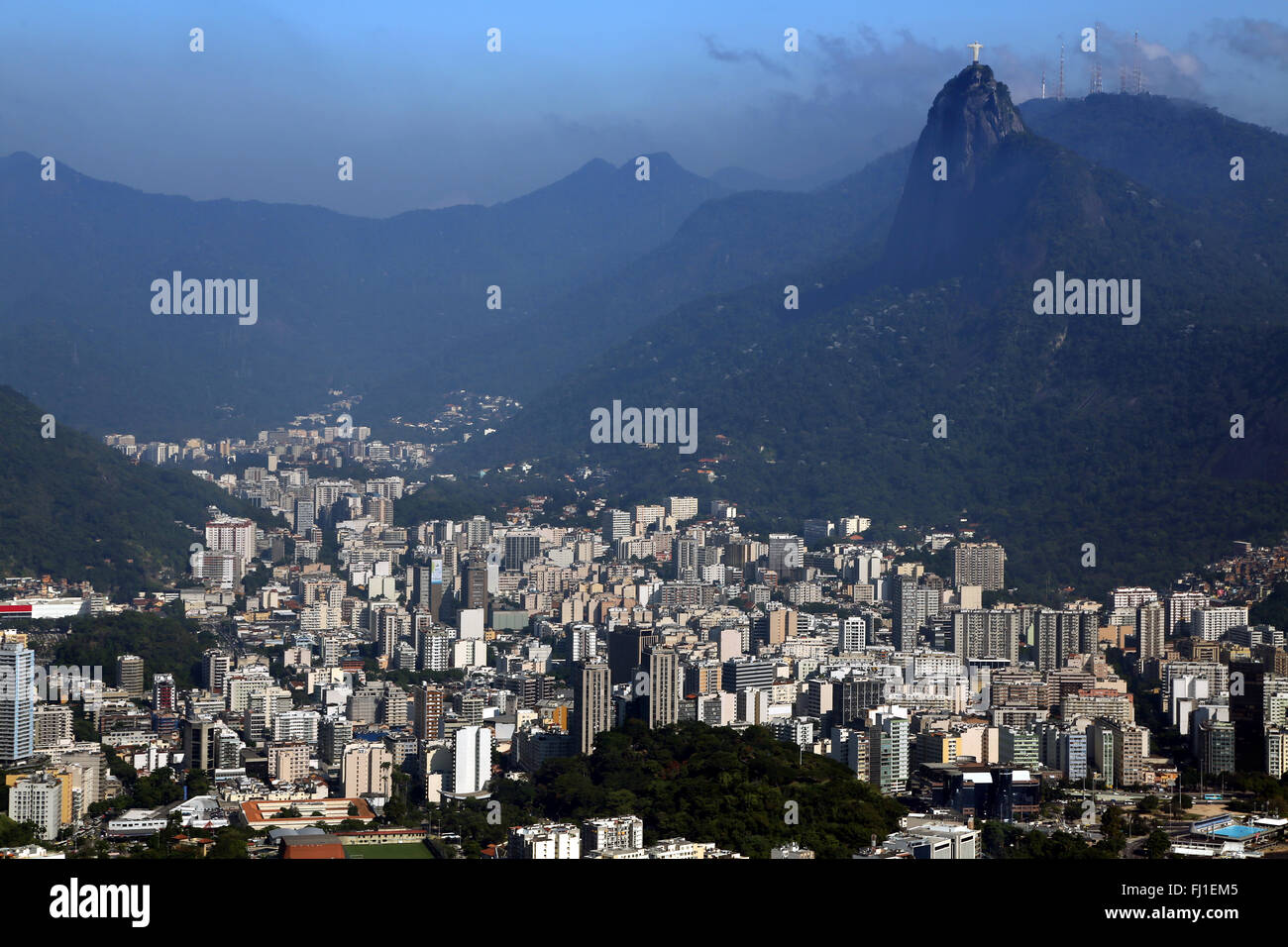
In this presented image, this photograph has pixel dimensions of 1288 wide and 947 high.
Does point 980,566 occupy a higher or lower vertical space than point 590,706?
higher

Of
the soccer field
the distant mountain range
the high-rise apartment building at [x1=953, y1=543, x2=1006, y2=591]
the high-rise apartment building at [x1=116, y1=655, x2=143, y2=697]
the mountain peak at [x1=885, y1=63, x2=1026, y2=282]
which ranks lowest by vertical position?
the soccer field

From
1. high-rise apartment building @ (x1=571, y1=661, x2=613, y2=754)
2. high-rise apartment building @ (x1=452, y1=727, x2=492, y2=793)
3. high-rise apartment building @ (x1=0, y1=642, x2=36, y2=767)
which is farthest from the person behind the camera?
high-rise apartment building @ (x1=571, y1=661, x2=613, y2=754)

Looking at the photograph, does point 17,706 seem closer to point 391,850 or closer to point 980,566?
point 391,850

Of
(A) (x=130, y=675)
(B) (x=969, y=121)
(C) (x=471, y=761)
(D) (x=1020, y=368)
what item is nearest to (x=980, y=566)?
(D) (x=1020, y=368)

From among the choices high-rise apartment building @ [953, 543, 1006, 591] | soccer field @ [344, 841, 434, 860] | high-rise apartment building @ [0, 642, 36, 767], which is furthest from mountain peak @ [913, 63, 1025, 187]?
soccer field @ [344, 841, 434, 860]

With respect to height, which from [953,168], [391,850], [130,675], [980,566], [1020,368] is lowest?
[391,850]

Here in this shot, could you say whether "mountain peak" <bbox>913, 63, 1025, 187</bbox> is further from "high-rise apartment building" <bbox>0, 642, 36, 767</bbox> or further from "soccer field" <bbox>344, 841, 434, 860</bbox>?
"soccer field" <bbox>344, 841, 434, 860</bbox>

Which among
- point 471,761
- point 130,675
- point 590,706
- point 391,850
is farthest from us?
point 130,675

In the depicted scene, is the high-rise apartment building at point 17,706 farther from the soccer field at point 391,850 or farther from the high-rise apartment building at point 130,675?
the soccer field at point 391,850

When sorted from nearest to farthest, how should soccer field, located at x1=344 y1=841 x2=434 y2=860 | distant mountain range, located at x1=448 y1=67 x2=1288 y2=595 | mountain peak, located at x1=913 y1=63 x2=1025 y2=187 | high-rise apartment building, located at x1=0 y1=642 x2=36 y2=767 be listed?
soccer field, located at x1=344 y1=841 x2=434 y2=860, high-rise apartment building, located at x1=0 y1=642 x2=36 y2=767, distant mountain range, located at x1=448 y1=67 x2=1288 y2=595, mountain peak, located at x1=913 y1=63 x2=1025 y2=187
